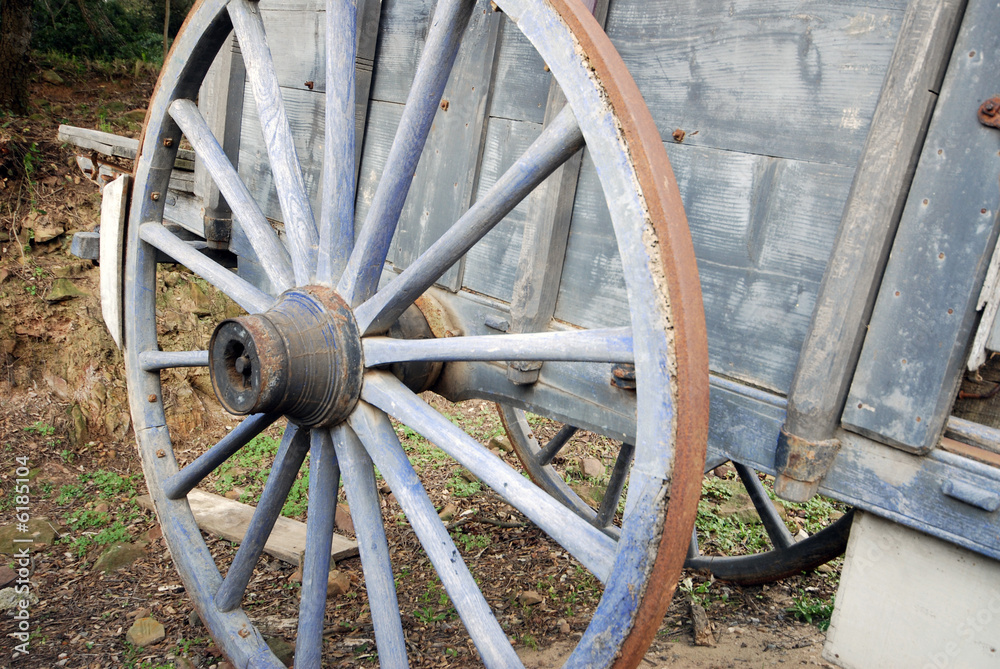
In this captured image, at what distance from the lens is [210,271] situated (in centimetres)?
213

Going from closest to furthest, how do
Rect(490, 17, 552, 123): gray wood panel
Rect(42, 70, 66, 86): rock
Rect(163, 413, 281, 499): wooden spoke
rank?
Rect(490, 17, 552, 123): gray wood panel → Rect(163, 413, 281, 499): wooden spoke → Rect(42, 70, 66, 86): rock

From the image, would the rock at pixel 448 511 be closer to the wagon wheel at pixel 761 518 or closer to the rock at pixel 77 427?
the wagon wheel at pixel 761 518

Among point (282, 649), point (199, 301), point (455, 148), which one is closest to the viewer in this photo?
point (455, 148)

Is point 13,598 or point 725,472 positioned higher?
point 725,472

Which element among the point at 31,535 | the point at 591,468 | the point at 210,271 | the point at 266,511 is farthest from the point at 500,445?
the point at 210,271

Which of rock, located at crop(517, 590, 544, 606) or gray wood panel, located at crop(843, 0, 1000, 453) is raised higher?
gray wood panel, located at crop(843, 0, 1000, 453)

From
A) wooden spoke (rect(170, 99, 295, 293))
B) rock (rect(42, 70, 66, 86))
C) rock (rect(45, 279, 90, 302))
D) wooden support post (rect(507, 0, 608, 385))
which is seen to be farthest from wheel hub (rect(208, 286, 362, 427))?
rock (rect(42, 70, 66, 86))

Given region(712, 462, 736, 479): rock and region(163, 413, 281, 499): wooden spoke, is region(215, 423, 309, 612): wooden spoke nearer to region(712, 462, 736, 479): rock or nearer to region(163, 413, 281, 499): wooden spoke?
region(163, 413, 281, 499): wooden spoke

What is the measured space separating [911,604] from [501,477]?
2.49ft

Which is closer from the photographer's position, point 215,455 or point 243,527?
point 215,455

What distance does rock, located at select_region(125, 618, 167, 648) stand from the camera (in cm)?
263

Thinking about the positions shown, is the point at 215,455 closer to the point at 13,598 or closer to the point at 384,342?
the point at 384,342

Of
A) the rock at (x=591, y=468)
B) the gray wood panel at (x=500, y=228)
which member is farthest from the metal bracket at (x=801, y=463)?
the rock at (x=591, y=468)

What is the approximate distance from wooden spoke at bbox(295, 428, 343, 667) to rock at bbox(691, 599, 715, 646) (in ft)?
5.05
